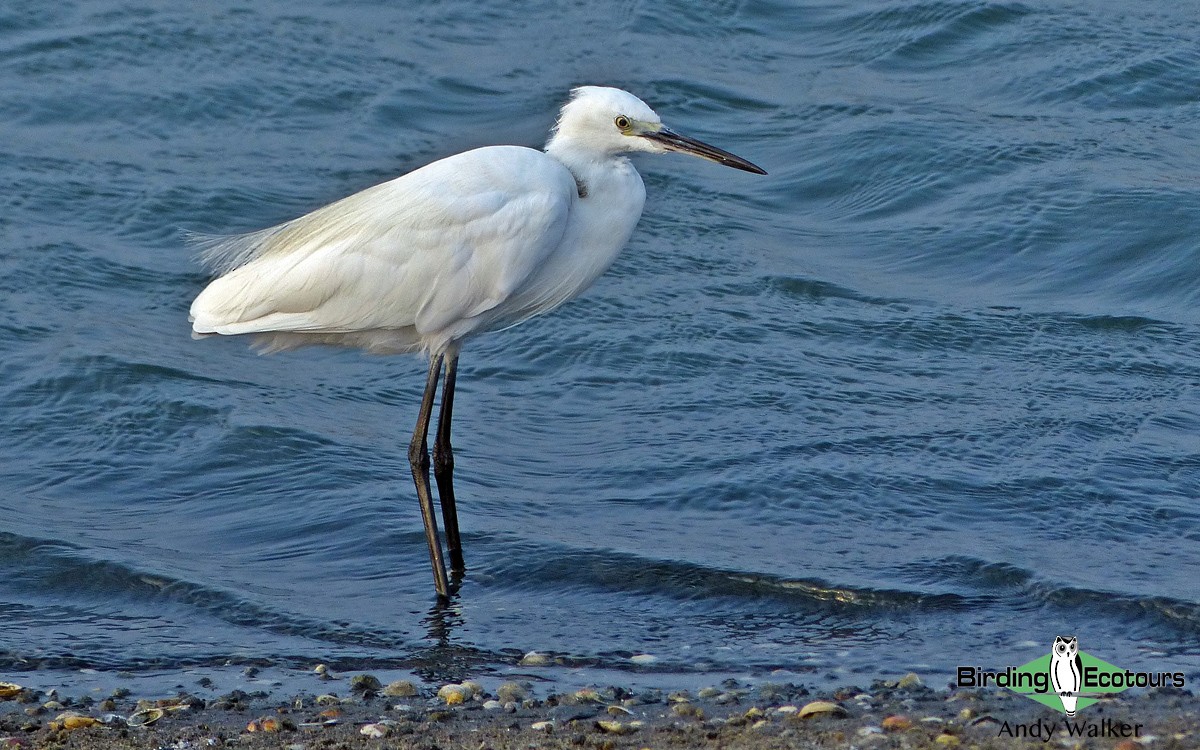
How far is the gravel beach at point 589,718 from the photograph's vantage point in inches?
167

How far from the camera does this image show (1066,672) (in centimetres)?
473

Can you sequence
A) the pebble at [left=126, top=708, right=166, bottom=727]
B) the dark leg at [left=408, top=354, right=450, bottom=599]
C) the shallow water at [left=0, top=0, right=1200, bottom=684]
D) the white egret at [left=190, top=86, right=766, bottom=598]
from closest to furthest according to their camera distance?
the pebble at [left=126, top=708, right=166, bottom=727] < the shallow water at [left=0, top=0, right=1200, bottom=684] < the dark leg at [left=408, top=354, right=450, bottom=599] < the white egret at [left=190, top=86, right=766, bottom=598]

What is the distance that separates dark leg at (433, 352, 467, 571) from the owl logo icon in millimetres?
2601

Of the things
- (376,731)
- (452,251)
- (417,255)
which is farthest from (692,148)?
(376,731)

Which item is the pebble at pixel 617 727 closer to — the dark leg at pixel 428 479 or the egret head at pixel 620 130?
the dark leg at pixel 428 479

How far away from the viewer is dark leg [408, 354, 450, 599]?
242 inches

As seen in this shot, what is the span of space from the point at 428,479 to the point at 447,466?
333mm

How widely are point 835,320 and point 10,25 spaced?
843 centimetres

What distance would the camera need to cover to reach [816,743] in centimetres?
418

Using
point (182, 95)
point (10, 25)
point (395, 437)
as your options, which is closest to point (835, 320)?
point (395, 437)

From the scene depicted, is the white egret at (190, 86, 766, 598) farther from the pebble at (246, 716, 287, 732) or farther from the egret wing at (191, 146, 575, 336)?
the pebble at (246, 716, 287, 732)

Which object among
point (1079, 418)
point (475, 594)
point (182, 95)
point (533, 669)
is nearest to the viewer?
point (533, 669)

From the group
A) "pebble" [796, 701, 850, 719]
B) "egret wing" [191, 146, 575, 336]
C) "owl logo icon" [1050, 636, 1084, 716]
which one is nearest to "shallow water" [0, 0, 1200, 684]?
"owl logo icon" [1050, 636, 1084, 716]

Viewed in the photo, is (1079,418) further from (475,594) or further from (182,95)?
(182,95)
